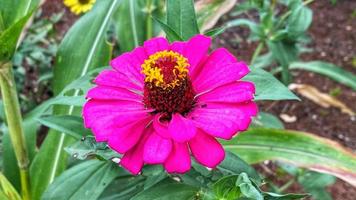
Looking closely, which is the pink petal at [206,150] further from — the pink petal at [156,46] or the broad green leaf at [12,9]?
the broad green leaf at [12,9]

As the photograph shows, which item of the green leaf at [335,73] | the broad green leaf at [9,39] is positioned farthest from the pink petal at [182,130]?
the green leaf at [335,73]

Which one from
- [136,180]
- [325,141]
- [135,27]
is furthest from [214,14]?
[136,180]

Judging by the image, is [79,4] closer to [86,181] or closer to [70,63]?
[70,63]

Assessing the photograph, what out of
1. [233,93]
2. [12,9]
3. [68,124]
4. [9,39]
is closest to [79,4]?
[12,9]

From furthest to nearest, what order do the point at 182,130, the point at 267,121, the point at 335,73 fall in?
the point at 335,73, the point at 267,121, the point at 182,130

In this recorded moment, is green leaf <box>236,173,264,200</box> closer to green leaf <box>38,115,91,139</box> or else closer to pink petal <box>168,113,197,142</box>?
pink petal <box>168,113,197,142</box>

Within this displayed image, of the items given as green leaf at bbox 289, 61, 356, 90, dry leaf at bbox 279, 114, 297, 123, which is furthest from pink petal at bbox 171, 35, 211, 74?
dry leaf at bbox 279, 114, 297, 123

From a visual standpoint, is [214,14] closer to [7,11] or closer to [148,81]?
[7,11]
